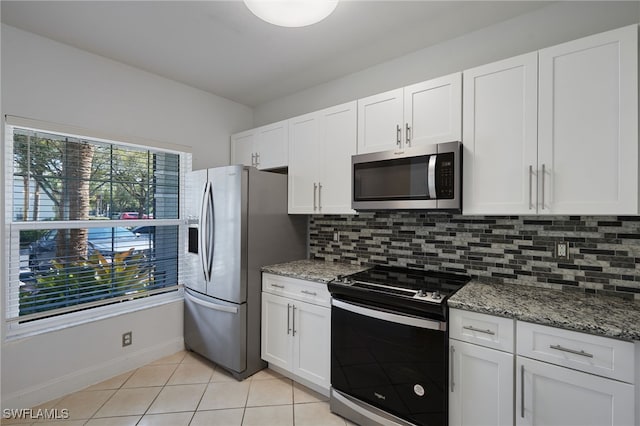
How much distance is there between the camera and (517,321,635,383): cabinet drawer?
1198 millimetres

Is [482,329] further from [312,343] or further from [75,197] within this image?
[75,197]

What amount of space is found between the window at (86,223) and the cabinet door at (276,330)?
45.0 inches

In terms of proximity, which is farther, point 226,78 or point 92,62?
point 226,78

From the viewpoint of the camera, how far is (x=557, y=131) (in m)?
1.55

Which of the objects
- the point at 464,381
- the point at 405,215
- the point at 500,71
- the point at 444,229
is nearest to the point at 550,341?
the point at 464,381

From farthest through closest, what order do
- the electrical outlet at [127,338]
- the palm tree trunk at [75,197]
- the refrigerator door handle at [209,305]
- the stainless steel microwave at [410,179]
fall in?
the electrical outlet at [127,338] → the refrigerator door handle at [209,305] → the palm tree trunk at [75,197] → the stainless steel microwave at [410,179]

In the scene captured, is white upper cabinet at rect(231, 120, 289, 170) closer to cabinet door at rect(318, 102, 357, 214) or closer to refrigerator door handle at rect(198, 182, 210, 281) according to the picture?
cabinet door at rect(318, 102, 357, 214)

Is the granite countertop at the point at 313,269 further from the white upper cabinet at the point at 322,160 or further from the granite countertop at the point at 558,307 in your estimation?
the granite countertop at the point at 558,307

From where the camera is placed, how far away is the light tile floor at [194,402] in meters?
1.92

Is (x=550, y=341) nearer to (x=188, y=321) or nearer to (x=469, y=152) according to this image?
(x=469, y=152)

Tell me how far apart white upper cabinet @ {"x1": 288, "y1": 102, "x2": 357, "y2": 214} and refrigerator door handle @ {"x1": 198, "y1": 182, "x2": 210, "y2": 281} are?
29.7 inches

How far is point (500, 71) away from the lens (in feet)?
5.63

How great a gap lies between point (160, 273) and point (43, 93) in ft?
5.62

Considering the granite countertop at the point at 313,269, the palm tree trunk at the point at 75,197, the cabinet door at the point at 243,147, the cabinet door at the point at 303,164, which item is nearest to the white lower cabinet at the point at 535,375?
the granite countertop at the point at 313,269
